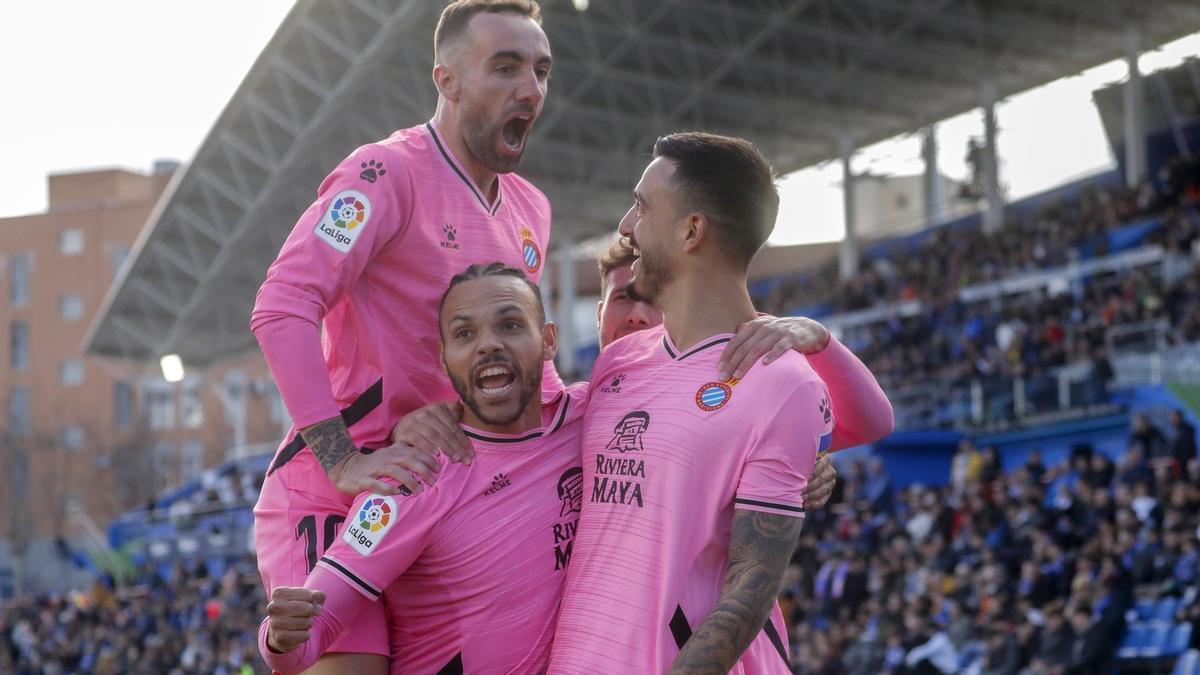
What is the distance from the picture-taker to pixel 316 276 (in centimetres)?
388

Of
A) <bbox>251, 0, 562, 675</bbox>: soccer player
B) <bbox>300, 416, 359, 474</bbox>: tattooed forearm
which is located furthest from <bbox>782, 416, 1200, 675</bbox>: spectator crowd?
<bbox>300, 416, 359, 474</bbox>: tattooed forearm

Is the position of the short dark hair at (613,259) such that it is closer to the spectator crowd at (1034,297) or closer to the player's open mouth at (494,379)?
the player's open mouth at (494,379)

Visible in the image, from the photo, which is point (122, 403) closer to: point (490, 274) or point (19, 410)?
point (19, 410)

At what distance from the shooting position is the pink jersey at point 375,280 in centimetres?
386

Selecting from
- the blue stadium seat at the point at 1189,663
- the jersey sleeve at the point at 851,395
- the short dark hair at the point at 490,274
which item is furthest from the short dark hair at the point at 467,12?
the blue stadium seat at the point at 1189,663

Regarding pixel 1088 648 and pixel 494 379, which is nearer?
pixel 494 379

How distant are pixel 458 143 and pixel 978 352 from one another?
2118 centimetres

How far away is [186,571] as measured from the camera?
3111 cm

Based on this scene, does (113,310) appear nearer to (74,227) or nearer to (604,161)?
(604,161)

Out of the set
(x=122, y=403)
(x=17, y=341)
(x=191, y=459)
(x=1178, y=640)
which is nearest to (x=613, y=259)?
(x=1178, y=640)

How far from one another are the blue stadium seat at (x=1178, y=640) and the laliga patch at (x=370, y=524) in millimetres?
10571

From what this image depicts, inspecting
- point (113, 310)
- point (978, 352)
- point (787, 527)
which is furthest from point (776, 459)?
point (113, 310)

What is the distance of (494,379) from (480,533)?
0.40 meters

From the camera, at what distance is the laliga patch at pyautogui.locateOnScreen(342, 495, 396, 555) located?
11.8ft
